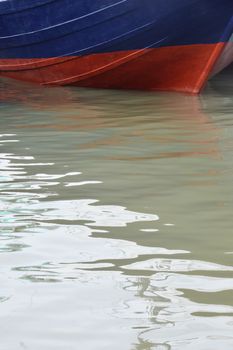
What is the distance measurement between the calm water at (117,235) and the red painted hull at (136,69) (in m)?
1.83

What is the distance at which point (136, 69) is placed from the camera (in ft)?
27.5

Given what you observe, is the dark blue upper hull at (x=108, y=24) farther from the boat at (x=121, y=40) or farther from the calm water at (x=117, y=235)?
the calm water at (x=117, y=235)

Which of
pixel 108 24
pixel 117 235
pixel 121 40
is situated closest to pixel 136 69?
pixel 121 40

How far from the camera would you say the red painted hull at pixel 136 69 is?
8008 millimetres

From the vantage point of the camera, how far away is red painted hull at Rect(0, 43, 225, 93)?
8008mm

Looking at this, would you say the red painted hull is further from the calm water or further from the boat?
the calm water

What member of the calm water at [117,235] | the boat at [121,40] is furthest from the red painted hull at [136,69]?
the calm water at [117,235]

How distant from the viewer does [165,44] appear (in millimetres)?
8148

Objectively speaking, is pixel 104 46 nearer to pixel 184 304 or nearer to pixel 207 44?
pixel 207 44

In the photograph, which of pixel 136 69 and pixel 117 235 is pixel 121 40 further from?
pixel 117 235

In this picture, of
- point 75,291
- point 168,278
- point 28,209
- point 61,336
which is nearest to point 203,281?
point 168,278

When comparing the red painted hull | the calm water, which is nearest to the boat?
the red painted hull

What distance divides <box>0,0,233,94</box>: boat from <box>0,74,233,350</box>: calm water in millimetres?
1885

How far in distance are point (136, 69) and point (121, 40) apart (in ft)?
1.13
